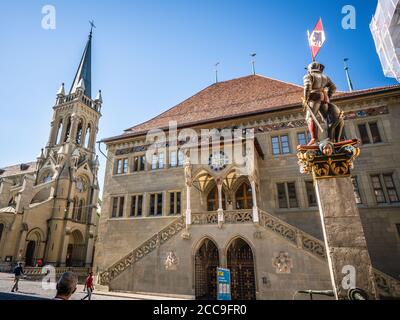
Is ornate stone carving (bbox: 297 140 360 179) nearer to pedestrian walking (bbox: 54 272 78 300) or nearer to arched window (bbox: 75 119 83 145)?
pedestrian walking (bbox: 54 272 78 300)

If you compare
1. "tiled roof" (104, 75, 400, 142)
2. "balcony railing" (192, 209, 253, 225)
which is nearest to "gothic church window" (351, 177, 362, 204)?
"tiled roof" (104, 75, 400, 142)

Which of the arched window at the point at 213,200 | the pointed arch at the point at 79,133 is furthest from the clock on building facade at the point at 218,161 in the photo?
the pointed arch at the point at 79,133

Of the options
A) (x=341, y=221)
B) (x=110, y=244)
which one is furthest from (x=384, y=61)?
(x=110, y=244)

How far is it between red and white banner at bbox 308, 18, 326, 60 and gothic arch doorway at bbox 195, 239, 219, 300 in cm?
1068

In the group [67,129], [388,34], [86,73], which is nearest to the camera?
[388,34]

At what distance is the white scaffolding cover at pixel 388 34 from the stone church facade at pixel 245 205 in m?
1.56

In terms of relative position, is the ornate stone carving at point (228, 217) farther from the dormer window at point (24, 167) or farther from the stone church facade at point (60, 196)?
the dormer window at point (24, 167)

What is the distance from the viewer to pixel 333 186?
18.7ft

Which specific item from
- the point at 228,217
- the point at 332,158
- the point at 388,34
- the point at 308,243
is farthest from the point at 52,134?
the point at 332,158

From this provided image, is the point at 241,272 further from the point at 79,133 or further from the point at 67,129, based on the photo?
the point at 67,129

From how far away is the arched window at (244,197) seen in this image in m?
16.5

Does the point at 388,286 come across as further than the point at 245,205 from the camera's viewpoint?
No

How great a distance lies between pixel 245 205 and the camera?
16.5 m

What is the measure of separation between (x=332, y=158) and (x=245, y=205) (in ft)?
36.2
